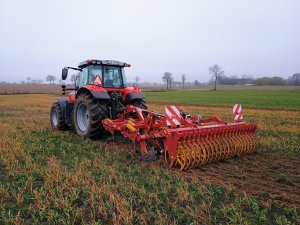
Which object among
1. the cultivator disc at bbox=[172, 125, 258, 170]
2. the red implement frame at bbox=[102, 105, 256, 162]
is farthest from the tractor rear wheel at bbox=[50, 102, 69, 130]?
the cultivator disc at bbox=[172, 125, 258, 170]

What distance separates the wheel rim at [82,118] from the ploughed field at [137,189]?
1.71 metres

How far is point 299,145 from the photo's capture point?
834cm

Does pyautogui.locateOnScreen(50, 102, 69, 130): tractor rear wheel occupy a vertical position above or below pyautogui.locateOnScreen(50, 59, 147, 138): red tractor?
below

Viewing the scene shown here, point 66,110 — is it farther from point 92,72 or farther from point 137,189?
point 137,189

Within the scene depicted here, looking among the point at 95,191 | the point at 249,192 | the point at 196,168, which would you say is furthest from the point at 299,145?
the point at 95,191

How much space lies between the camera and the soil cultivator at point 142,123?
20.0 ft

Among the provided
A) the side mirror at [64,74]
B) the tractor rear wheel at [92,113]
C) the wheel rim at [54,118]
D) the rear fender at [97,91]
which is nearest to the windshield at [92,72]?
the rear fender at [97,91]

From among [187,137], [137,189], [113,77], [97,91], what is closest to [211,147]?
[187,137]

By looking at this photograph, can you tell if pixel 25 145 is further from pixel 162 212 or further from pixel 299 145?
pixel 299 145

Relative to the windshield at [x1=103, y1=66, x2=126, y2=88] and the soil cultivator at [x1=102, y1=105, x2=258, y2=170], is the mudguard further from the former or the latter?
the soil cultivator at [x1=102, y1=105, x2=258, y2=170]

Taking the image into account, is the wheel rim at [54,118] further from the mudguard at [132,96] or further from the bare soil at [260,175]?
the bare soil at [260,175]

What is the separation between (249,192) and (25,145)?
543 centimetres

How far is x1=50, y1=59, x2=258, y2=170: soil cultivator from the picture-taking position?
611cm

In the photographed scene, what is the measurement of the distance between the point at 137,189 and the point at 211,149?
2.16 meters
